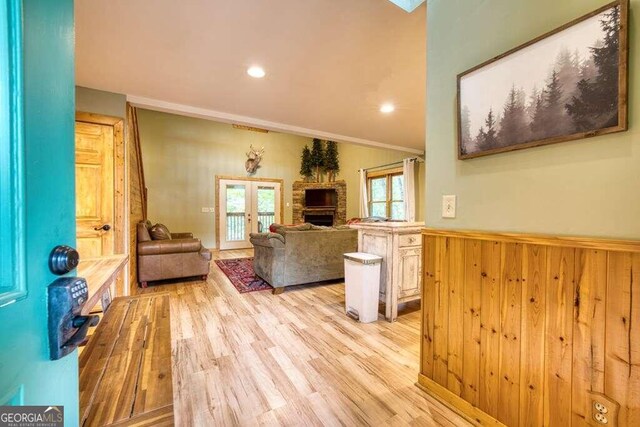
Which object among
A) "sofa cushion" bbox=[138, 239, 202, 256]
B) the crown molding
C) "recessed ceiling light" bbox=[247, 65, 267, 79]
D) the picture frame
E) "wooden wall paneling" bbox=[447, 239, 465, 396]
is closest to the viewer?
the picture frame

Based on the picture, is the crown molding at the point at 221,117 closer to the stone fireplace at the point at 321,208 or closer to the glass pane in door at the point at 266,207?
the stone fireplace at the point at 321,208

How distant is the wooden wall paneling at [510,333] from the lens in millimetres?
1258

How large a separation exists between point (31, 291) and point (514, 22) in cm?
198

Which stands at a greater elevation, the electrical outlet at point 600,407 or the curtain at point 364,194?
the curtain at point 364,194

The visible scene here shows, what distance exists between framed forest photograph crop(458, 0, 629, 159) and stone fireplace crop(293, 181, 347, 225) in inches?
269

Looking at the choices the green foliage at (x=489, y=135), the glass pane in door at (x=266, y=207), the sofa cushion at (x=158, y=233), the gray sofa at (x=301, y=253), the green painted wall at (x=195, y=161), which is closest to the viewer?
the green foliage at (x=489, y=135)

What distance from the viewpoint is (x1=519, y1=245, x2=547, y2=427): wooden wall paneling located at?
1.18m

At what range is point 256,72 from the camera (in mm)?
2547

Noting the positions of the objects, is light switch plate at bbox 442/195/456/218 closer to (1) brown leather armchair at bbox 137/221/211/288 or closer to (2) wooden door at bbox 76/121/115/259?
(2) wooden door at bbox 76/121/115/259

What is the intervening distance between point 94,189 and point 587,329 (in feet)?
13.5

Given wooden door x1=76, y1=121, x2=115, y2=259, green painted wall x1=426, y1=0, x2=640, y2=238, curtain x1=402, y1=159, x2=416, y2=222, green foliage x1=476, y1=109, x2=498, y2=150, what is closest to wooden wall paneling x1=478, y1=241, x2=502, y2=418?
green painted wall x1=426, y1=0, x2=640, y2=238

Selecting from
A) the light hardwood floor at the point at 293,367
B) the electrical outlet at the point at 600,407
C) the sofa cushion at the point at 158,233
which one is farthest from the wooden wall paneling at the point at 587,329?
the sofa cushion at the point at 158,233

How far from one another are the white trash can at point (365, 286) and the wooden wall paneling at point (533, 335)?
1.50 meters

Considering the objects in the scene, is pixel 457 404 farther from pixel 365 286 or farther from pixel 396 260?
pixel 396 260
